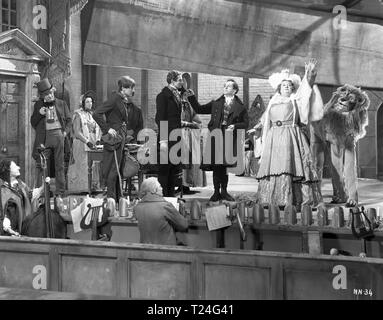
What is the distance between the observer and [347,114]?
5.46 meters

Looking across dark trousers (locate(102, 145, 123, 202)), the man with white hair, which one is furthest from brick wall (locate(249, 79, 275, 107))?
the man with white hair

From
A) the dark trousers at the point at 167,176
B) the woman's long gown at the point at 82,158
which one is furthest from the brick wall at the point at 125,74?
the dark trousers at the point at 167,176

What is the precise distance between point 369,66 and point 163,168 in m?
1.86

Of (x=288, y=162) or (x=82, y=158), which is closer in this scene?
(x=288, y=162)

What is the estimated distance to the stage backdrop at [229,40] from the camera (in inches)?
215

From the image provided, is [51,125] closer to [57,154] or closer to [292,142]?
[57,154]

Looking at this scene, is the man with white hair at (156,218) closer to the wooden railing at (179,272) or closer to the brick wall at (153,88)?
the wooden railing at (179,272)

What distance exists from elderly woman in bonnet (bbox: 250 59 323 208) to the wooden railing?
162cm

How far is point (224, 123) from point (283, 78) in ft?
1.99

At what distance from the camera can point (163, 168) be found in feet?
19.5

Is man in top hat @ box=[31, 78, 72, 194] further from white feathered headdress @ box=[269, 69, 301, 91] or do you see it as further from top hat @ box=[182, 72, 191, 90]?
white feathered headdress @ box=[269, 69, 301, 91]

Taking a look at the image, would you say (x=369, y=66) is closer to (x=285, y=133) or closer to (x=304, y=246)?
(x=285, y=133)

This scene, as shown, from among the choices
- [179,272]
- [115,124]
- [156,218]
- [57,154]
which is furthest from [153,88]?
[179,272]
